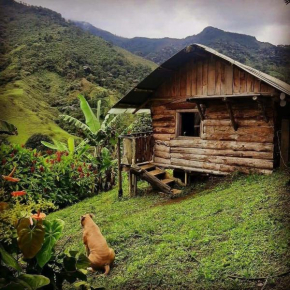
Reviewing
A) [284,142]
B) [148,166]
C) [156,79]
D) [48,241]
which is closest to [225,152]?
[284,142]

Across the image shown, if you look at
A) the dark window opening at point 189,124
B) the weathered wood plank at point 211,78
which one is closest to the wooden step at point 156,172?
the dark window opening at point 189,124

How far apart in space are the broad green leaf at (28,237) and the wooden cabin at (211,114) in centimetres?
535

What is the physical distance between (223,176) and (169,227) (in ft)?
11.0

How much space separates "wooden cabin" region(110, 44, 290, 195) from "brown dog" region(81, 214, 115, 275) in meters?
4.26

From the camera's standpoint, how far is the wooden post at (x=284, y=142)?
6918 mm

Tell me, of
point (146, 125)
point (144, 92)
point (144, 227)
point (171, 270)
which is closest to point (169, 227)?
point (144, 227)

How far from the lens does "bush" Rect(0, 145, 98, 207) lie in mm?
8320

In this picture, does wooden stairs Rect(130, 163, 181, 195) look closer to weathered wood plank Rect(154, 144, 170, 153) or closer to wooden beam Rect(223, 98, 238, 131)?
weathered wood plank Rect(154, 144, 170, 153)

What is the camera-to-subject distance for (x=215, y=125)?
320 inches

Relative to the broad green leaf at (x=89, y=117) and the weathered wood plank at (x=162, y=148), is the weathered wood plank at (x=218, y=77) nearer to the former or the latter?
the weathered wood plank at (x=162, y=148)

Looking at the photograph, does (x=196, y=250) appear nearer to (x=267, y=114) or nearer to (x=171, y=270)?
(x=171, y=270)

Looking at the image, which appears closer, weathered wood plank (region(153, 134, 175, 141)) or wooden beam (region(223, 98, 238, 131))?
wooden beam (region(223, 98, 238, 131))

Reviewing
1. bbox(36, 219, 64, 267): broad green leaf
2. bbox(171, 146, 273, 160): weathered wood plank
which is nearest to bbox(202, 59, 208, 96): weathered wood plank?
bbox(171, 146, 273, 160): weathered wood plank

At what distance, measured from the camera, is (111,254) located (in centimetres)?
398
